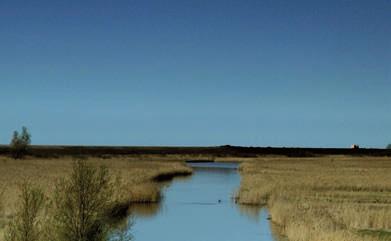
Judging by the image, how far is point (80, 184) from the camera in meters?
14.0

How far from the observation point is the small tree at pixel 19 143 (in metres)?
112

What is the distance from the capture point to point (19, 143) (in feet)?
368

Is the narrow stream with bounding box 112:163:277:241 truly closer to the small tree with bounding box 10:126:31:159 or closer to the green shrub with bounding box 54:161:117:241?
the green shrub with bounding box 54:161:117:241

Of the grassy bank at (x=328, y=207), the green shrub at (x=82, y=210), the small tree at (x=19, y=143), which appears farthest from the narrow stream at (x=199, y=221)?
the small tree at (x=19, y=143)

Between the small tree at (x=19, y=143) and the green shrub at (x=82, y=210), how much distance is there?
331 feet

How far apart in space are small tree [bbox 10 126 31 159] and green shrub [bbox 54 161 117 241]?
100839 millimetres

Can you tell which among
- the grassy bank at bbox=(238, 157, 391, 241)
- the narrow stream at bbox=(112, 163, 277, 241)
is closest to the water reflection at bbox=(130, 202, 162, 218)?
the narrow stream at bbox=(112, 163, 277, 241)

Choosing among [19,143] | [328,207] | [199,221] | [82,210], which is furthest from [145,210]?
[19,143]

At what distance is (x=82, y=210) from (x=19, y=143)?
101711mm

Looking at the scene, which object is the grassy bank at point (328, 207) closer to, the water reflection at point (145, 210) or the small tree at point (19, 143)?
the water reflection at point (145, 210)

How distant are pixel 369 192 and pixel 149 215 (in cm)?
1390

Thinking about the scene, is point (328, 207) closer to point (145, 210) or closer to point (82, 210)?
point (145, 210)

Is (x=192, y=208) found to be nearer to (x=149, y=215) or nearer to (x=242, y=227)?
(x=149, y=215)

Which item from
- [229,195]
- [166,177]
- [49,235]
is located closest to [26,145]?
[166,177]
